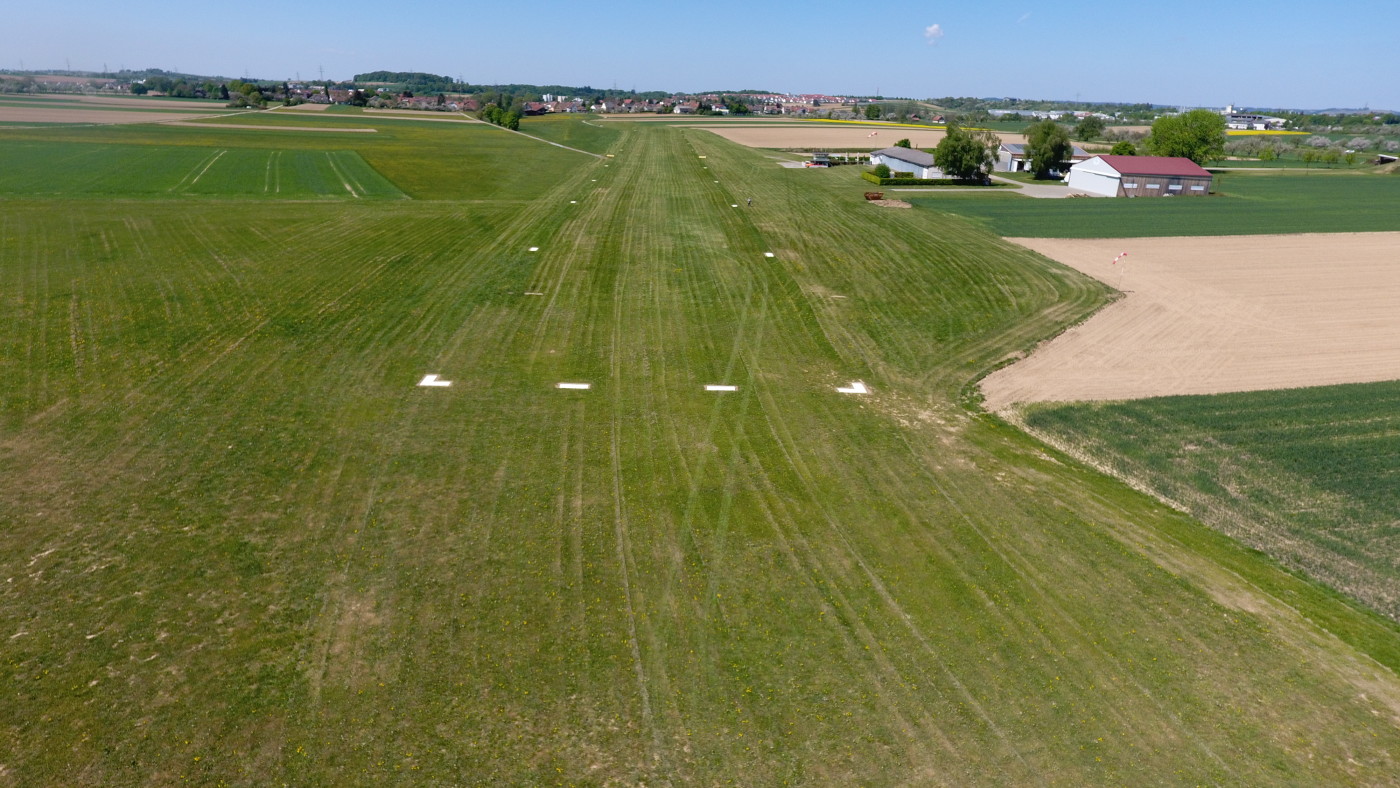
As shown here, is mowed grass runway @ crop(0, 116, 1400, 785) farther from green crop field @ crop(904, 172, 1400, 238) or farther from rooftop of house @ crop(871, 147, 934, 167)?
rooftop of house @ crop(871, 147, 934, 167)

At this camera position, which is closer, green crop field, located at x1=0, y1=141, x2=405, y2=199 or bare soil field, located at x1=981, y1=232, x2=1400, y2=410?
bare soil field, located at x1=981, y1=232, x2=1400, y2=410

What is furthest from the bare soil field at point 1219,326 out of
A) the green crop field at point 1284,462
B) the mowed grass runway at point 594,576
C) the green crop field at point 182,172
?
the green crop field at point 182,172

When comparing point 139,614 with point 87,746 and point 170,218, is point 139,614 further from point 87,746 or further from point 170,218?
point 170,218

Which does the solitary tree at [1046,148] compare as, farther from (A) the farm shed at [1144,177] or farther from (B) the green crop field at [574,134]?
(B) the green crop field at [574,134]

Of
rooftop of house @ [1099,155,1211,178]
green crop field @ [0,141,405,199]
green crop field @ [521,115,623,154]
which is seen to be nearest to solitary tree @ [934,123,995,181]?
rooftop of house @ [1099,155,1211,178]

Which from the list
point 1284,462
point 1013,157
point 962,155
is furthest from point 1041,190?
point 1284,462

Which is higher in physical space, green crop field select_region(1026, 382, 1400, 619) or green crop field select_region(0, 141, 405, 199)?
green crop field select_region(0, 141, 405, 199)

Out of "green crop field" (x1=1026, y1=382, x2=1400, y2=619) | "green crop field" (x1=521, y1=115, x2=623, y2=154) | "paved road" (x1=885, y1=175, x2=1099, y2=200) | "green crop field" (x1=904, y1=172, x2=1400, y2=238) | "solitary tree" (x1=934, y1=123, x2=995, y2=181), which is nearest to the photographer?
"green crop field" (x1=1026, y1=382, x2=1400, y2=619)

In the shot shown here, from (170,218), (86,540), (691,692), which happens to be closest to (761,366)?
(691,692)
